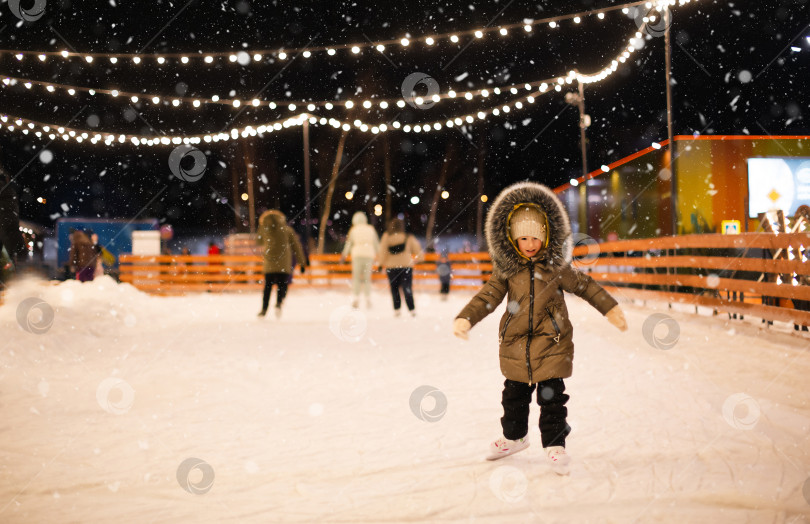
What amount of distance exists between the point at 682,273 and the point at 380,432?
7.81 m

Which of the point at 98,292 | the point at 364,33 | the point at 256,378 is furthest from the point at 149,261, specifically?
the point at 256,378

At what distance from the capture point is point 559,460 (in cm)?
282

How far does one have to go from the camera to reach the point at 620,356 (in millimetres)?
5977

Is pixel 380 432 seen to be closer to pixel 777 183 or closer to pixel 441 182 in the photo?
pixel 777 183

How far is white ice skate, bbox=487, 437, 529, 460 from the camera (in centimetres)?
300

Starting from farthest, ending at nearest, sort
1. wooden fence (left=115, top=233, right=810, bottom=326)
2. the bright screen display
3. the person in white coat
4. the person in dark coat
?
the bright screen display < the person in white coat < the person in dark coat < wooden fence (left=115, top=233, right=810, bottom=326)

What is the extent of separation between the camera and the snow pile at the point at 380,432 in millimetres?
2494

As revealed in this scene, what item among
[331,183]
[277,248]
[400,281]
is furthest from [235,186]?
[277,248]

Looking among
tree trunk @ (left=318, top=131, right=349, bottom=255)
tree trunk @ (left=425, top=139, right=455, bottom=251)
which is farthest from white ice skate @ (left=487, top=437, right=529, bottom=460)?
tree trunk @ (left=425, top=139, right=455, bottom=251)

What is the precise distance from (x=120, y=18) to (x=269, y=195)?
2902cm

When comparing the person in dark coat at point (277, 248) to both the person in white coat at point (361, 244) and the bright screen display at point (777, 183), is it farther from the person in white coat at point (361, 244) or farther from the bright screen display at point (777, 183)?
A: the bright screen display at point (777, 183)

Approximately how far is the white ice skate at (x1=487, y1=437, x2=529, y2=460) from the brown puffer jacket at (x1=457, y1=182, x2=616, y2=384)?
317mm

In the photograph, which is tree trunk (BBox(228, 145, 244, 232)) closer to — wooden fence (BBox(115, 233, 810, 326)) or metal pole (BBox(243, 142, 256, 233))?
metal pole (BBox(243, 142, 256, 233))

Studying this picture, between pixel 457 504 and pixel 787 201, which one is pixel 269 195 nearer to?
pixel 787 201
